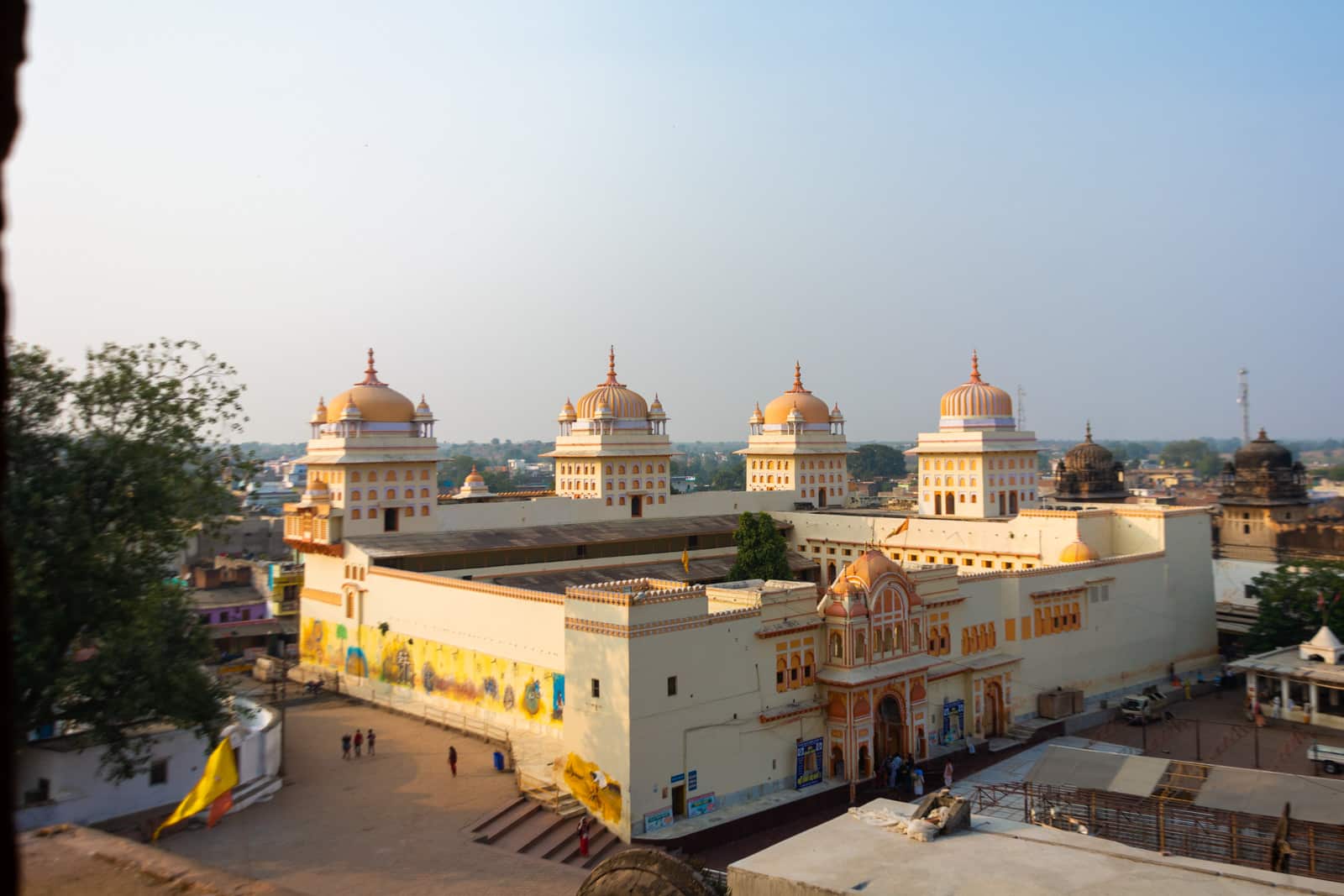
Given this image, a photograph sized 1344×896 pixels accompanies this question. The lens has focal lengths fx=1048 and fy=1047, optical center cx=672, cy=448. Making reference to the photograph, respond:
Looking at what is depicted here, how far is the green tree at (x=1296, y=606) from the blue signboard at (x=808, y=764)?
19.4 metres

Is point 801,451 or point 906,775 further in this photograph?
point 801,451

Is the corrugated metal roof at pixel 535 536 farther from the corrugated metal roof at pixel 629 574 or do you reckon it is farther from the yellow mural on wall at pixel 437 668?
the yellow mural on wall at pixel 437 668

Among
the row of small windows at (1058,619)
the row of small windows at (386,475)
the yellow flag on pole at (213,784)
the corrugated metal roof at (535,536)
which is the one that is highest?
the row of small windows at (386,475)

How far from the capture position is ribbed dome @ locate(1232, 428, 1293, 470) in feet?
195

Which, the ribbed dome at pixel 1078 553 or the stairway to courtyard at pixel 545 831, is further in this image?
the ribbed dome at pixel 1078 553

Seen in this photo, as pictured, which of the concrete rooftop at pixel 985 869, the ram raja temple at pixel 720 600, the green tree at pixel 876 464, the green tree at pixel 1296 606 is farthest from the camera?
the green tree at pixel 876 464

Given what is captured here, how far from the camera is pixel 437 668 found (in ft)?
106

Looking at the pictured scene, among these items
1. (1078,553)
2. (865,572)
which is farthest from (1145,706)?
(865,572)

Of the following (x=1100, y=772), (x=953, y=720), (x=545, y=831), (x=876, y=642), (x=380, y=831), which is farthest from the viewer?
(x=953, y=720)

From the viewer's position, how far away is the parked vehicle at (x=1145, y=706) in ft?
106

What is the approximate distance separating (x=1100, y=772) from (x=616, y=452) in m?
29.9

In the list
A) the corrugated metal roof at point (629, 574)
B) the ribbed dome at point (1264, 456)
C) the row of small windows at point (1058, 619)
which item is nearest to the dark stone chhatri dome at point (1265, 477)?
the ribbed dome at point (1264, 456)

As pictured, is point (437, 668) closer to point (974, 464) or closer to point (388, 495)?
point (388, 495)

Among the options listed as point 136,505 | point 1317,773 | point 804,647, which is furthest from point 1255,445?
point 136,505
